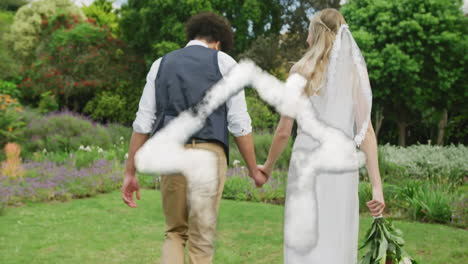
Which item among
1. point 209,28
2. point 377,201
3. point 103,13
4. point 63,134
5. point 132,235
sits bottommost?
point 132,235

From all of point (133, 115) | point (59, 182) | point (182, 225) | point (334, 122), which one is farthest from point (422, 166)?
point (133, 115)

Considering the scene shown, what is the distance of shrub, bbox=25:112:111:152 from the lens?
12.3m

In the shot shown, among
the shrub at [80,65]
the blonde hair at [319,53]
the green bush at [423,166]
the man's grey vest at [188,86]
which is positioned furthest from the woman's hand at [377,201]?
the shrub at [80,65]

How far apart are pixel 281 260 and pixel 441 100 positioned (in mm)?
14103

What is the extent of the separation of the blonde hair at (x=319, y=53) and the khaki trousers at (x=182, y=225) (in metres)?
0.65

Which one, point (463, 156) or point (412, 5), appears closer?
point (463, 156)

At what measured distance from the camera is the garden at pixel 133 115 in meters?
5.92

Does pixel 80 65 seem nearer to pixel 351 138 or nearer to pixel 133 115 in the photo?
pixel 133 115

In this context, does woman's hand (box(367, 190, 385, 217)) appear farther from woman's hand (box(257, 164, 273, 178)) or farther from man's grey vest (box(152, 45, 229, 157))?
man's grey vest (box(152, 45, 229, 157))

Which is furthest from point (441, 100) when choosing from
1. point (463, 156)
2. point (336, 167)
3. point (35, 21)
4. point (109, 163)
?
point (35, 21)

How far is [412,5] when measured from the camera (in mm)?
16406

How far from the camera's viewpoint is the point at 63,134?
41.7ft

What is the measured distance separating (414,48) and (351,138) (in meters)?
14.2

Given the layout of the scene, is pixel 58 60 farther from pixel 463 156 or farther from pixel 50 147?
pixel 463 156
